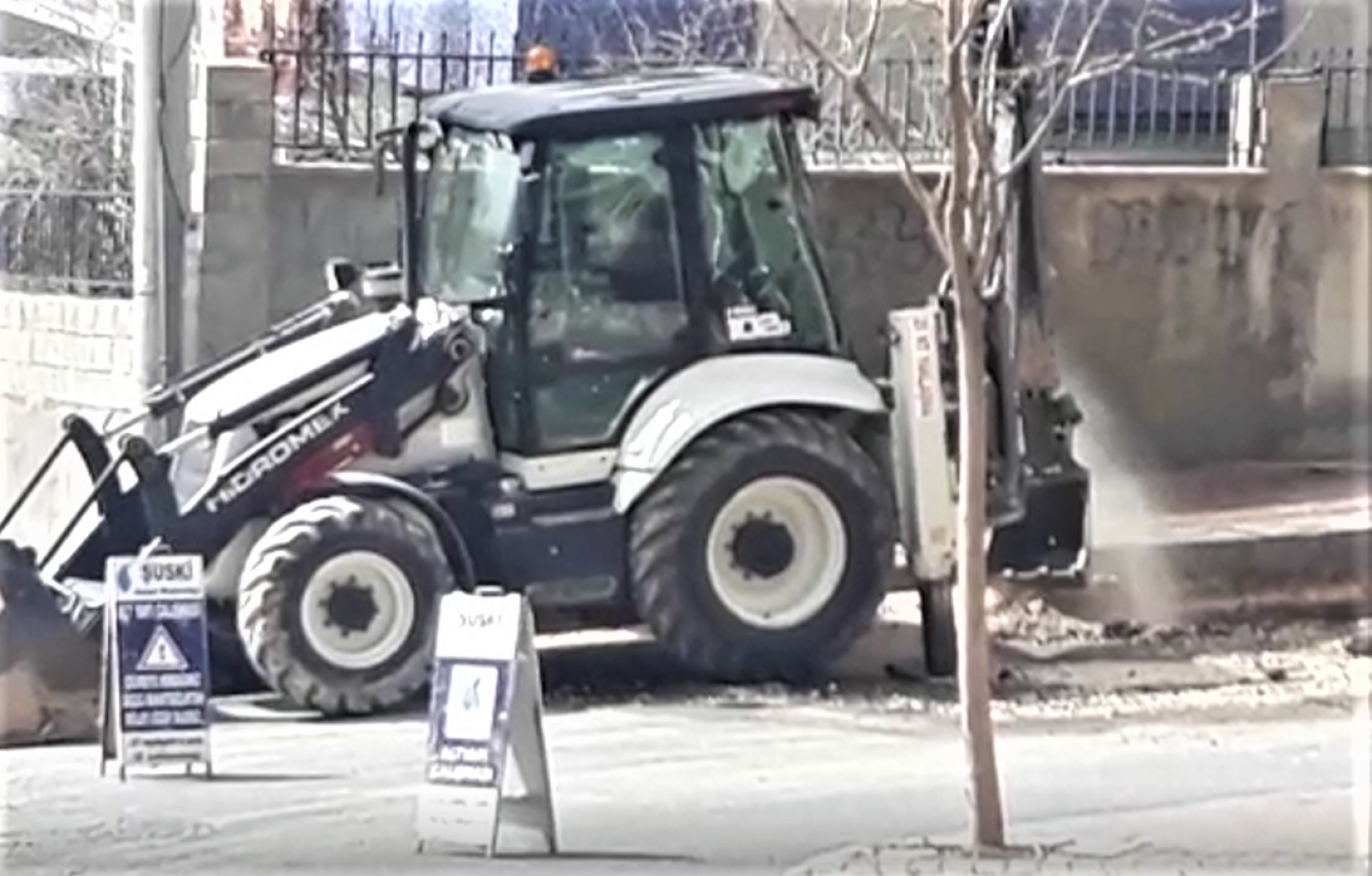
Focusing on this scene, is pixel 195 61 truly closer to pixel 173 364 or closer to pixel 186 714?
pixel 173 364

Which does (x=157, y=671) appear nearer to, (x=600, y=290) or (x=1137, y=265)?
(x=600, y=290)

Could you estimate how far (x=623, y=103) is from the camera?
10.4 m

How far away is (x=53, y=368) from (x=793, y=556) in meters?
3.83

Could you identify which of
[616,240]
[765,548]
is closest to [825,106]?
[616,240]

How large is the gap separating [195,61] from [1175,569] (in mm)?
4570

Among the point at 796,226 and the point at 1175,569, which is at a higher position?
the point at 796,226

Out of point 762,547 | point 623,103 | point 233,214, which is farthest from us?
point 233,214

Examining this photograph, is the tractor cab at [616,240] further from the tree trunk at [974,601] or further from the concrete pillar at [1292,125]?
the concrete pillar at [1292,125]

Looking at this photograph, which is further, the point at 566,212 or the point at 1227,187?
the point at 1227,187

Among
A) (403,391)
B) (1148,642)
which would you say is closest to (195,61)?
(403,391)

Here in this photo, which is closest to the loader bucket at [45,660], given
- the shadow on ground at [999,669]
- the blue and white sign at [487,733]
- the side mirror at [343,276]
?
the shadow on ground at [999,669]

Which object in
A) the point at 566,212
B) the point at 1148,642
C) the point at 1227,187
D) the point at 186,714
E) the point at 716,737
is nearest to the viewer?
the point at 186,714

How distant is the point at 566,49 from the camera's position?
12289mm

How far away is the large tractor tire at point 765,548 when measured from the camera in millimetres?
10531
